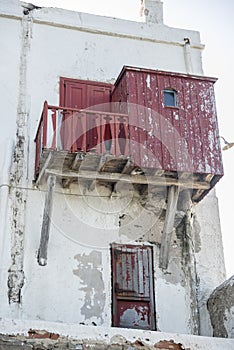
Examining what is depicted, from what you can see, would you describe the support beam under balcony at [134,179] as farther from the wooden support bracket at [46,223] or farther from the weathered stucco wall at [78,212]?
the weathered stucco wall at [78,212]

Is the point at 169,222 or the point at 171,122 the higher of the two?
the point at 171,122

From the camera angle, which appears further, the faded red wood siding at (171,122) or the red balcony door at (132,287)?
the faded red wood siding at (171,122)

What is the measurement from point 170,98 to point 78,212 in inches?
121

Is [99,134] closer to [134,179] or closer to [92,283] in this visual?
[134,179]

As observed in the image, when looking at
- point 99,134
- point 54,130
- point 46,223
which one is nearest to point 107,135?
point 99,134

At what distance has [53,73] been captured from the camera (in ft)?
52.8

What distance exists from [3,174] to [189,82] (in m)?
4.35

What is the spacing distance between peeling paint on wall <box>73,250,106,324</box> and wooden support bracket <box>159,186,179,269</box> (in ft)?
4.31

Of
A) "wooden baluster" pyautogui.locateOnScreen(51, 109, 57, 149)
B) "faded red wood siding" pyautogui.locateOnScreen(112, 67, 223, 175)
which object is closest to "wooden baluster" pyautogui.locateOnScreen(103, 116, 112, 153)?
"faded red wood siding" pyautogui.locateOnScreen(112, 67, 223, 175)

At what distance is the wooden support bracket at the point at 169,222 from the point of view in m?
14.5

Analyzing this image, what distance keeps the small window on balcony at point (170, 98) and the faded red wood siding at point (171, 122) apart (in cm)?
12

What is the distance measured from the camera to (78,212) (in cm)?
1488

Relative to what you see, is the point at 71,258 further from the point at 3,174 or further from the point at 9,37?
the point at 9,37

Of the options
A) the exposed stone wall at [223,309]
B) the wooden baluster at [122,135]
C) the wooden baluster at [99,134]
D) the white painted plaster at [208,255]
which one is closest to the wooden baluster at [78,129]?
the wooden baluster at [99,134]
